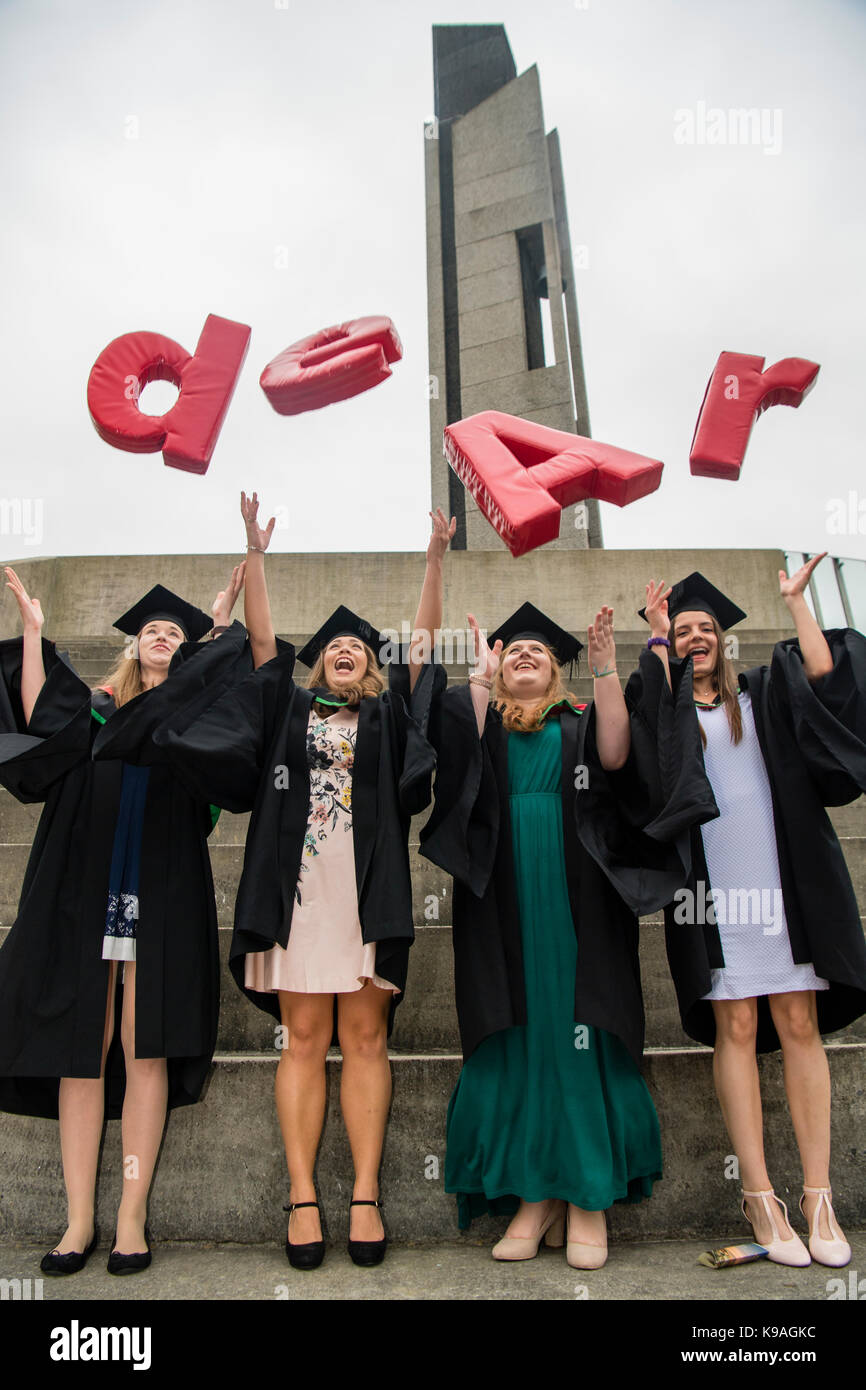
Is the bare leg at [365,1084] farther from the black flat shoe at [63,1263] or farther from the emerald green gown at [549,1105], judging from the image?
the black flat shoe at [63,1263]

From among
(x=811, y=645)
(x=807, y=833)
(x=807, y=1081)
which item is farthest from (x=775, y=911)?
(x=811, y=645)

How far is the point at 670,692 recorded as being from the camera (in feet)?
11.0

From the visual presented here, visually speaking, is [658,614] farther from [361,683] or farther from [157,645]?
[157,645]

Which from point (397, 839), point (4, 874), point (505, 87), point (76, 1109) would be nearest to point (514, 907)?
point (397, 839)

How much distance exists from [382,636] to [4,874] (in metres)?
2.20

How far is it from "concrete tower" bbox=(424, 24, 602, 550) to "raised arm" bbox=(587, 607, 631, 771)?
26.8 feet

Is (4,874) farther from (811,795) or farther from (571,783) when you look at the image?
(811,795)

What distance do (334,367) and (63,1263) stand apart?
5011mm

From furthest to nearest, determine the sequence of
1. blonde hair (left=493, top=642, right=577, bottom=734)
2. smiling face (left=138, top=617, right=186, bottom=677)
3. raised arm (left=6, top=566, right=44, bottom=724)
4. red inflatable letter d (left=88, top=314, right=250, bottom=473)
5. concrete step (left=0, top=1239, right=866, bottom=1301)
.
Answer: red inflatable letter d (left=88, top=314, right=250, bottom=473) < smiling face (left=138, top=617, right=186, bottom=677) < blonde hair (left=493, top=642, right=577, bottom=734) < raised arm (left=6, top=566, right=44, bottom=724) < concrete step (left=0, top=1239, right=866, bottom=1301)

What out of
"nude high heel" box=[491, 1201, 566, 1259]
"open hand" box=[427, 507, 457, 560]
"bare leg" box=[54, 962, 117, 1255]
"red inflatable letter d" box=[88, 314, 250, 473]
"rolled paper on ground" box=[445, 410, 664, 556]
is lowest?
"nude high heel" box=[491, 1201, 566, 1259]

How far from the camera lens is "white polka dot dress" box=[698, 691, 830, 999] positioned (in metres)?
3.07

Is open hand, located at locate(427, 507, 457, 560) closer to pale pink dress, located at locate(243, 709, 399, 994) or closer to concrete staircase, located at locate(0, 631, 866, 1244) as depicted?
pale pink dress, located at locate(243, 709, 399, 994)

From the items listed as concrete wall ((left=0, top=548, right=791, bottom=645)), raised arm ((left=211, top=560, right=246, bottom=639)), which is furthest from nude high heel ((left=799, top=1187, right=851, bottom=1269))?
concrete wall ((left=0, top=548, right=791, bottom=645))

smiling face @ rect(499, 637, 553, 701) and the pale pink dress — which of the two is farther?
A: smiling face @ rect(499, 637, 553, 701)
